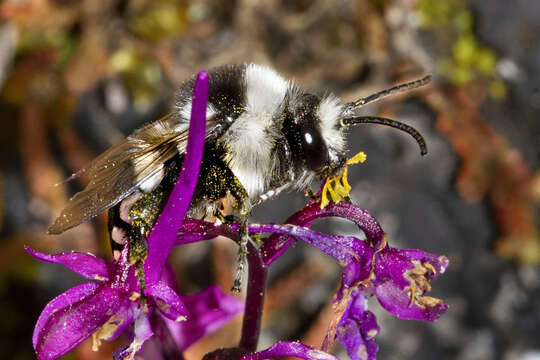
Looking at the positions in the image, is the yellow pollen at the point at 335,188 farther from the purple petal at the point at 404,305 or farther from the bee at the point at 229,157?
the purple petal at the point at 404,305

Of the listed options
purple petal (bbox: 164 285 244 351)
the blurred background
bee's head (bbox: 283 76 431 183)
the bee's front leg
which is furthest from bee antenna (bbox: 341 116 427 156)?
the blurred background

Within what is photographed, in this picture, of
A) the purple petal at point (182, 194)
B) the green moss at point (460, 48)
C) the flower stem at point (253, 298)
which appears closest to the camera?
the purple petal at point (182, 194)

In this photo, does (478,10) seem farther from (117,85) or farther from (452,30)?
(117,85)

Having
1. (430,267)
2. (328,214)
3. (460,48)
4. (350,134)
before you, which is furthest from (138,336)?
(460,48)

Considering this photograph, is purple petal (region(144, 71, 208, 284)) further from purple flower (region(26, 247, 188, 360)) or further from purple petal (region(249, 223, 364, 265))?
purple petal (region(249, 223, 364, 265))

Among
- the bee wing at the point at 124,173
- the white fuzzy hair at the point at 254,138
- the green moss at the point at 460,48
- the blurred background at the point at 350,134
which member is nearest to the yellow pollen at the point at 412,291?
the white fuzzy hair at the point at 254,138

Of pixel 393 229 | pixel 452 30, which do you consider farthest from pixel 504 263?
pixel 452 30

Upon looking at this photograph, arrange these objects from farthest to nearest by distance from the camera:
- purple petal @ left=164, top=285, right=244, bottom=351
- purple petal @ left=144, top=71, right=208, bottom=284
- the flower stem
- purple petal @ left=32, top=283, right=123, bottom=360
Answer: purple petal @ left=164, top=285, right=244, bottom=351 < the flower stem < purple petal @ left=32, top=283, right=123, bottom=360 < purple petal @ left=144, top=71, right=208, bottom=284

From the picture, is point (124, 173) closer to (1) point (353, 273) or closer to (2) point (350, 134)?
(1) point (353, 273)
